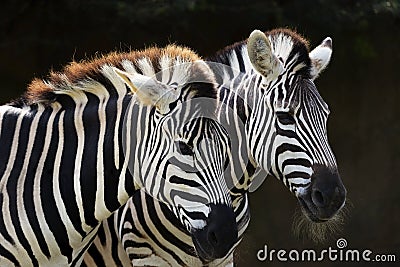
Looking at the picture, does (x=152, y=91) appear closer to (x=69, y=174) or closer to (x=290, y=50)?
(x=69, y=174)

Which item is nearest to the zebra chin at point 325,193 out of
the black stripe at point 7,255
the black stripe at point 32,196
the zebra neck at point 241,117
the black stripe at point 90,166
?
the zebra neck at point 241,117

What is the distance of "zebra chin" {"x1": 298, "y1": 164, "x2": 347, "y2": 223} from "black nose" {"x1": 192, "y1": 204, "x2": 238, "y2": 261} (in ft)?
2.27

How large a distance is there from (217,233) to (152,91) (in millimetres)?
774

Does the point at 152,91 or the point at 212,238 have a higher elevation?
the point at 152,91

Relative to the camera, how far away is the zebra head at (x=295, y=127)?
14.6 feet

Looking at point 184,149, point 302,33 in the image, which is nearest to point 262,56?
point 184,149

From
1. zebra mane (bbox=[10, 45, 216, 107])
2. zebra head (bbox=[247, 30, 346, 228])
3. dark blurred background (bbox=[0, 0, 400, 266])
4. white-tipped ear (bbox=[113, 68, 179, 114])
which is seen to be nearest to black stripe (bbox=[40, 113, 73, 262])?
zebra mane (bbox=[10, 45, 216, 107])

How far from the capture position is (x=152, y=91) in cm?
412

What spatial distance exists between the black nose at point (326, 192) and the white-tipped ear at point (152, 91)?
89 centimetres

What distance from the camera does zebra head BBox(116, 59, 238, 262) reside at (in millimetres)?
3896

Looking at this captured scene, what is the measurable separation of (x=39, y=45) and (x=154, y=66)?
4.61m

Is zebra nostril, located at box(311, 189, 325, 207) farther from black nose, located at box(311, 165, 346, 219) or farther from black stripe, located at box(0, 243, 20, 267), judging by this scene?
black stripe, located at box(0, 243, 20, 267)

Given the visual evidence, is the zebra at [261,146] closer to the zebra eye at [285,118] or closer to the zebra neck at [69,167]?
the zebra eye at [285,118]

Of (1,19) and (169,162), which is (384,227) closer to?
(1,19)
